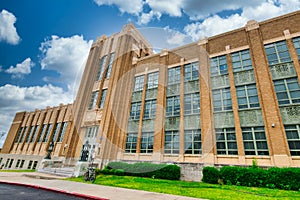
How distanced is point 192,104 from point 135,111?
748 cm

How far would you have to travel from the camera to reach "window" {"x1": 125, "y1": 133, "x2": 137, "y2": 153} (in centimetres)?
1873

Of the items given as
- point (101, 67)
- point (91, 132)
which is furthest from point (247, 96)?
point (101, 67)

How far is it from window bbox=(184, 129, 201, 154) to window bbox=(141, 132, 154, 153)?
12.9 ft

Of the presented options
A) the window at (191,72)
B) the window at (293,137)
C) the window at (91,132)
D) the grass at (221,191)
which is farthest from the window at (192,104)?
the window at (91,132)

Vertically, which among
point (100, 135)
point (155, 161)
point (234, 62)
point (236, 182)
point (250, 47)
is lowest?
point (236, 182)

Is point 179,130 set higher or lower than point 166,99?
lower

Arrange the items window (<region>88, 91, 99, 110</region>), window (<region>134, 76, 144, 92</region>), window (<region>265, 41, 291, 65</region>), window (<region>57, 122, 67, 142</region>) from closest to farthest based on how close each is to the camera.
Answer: window (<region>265, 41, 291, 65</region>) → window (<region>134, 76, 144, 92</region>) → window (<region>88, 91, 99, 110</region>) → window (<region>57, 122, 67, 142</region>)

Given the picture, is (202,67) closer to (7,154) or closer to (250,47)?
(250,47)

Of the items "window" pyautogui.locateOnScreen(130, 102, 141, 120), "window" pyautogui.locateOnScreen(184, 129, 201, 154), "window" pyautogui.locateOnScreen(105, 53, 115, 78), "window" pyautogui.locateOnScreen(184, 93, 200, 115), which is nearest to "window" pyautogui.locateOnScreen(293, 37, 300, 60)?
"window" pyautogui.locateOnScreen(184, 93, 200, 115)

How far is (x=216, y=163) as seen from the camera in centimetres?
1362

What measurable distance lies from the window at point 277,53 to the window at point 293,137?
5.84 metres

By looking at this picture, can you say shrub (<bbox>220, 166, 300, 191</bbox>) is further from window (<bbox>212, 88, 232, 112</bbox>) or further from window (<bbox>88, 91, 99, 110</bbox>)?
window (<bbox>88, 91, 99, 110</bbox>)

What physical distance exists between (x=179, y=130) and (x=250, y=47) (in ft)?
35.4

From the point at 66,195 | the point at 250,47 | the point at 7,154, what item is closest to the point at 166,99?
the point at 250,47
